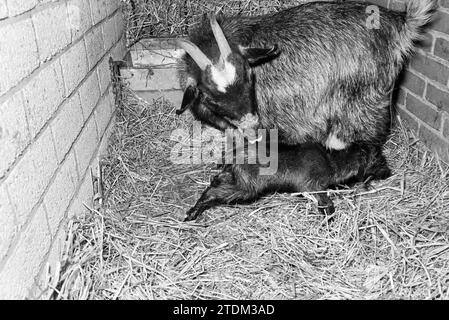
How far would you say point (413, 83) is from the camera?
4031 mm

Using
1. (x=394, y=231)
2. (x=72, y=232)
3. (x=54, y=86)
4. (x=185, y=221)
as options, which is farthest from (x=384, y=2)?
(x=72, y=232)

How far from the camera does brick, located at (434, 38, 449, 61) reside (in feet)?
11.4

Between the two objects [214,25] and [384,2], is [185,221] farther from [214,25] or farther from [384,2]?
[384,2]

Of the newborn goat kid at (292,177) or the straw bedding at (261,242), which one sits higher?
the newborn goat kid at (292,177)

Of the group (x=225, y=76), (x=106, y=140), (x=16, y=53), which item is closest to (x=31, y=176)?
(x=16, y=53)

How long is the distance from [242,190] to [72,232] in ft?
3.84

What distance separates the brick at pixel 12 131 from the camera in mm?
1848

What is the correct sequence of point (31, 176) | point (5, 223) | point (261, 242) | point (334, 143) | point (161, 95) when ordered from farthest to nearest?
point (161, 95), point (334, 143), point (261, 242), point (31, 176), point (5, 223)

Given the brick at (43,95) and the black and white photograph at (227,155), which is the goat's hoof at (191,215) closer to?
the black and white photograph at (227,155)

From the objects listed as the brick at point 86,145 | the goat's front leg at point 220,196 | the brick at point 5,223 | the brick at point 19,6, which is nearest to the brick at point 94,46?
the brick at point 86,145

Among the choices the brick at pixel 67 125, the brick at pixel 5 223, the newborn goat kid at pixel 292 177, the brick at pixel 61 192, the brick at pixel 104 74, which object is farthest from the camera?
the brick at pixel 104 74

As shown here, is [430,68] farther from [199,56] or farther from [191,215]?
[191,215]

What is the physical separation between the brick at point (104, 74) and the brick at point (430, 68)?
2.71 metres

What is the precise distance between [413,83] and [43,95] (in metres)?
3.17
